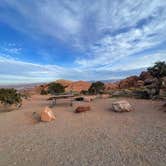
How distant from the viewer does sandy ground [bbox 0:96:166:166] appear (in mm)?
4594

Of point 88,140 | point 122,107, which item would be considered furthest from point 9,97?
point 88,140

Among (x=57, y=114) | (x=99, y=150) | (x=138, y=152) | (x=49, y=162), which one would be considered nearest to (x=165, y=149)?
(x=138, y=152)

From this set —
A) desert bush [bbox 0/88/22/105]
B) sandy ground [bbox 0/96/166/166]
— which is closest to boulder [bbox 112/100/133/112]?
sandy ground [bbox 0/96/166/166]

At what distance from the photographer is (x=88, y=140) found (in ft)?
19.6

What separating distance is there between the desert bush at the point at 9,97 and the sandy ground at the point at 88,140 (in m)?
3.01

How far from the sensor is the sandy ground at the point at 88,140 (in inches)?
181

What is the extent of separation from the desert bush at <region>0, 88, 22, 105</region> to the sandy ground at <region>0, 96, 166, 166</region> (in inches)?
118

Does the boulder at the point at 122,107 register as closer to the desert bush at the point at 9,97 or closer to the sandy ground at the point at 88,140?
the sandy ground at the point at 88,140

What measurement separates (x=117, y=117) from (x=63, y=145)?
12.8 feet

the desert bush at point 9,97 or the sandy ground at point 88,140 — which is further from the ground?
the desert bush at point 9,97

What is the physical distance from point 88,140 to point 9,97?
8.27 m

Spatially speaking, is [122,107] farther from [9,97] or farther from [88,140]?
[9,97]

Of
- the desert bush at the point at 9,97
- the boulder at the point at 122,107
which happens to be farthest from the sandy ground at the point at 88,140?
the desert bush at the point at 9,97

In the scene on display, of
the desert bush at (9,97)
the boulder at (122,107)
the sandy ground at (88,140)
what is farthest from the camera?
the desert bush at (9,97)
